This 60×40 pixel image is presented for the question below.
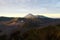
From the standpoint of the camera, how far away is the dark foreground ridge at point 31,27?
177 centimetres

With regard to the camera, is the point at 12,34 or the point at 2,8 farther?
the point at 2,8

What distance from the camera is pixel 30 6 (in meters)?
1.86

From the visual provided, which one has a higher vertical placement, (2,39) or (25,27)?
(25,27)

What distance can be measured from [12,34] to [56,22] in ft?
1.78

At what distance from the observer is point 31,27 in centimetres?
181

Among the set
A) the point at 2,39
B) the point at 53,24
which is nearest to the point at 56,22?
the point at 53,24

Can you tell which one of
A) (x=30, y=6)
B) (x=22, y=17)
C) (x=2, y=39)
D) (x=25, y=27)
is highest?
(x=30, y=6)

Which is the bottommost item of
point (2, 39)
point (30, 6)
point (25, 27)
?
point (2, 39)

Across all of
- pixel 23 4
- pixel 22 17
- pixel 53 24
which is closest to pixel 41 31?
pixel 53 24

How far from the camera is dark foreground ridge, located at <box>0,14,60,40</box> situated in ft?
5.81

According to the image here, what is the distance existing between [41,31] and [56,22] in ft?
0.69

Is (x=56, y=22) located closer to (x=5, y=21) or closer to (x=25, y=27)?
(x=25, y=27)

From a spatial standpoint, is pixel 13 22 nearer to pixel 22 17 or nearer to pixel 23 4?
pixel 22 17

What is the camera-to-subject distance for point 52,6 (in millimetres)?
1871
